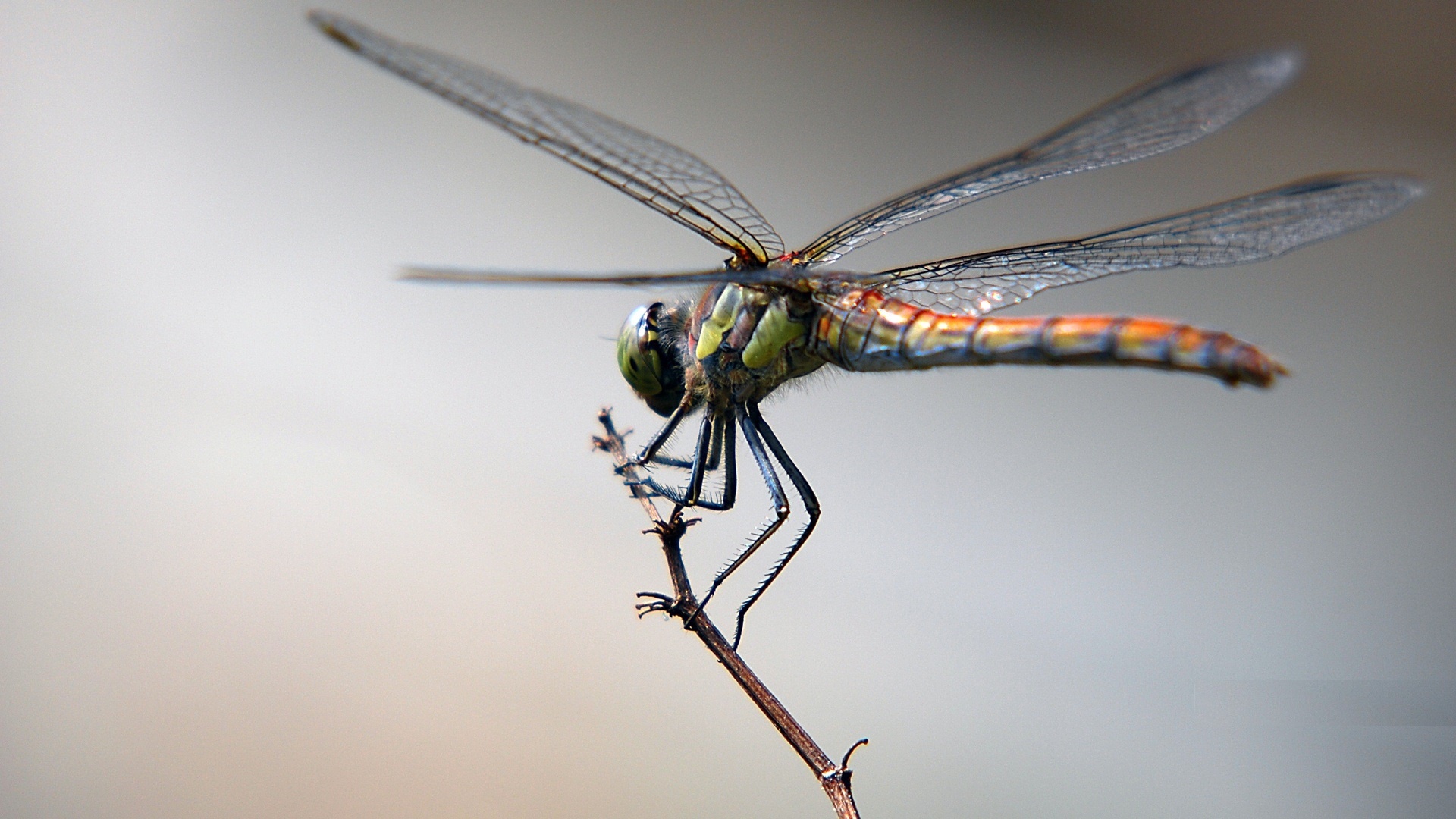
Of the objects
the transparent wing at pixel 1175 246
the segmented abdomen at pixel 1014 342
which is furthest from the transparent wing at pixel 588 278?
the transparent wing at pixel 1175 246

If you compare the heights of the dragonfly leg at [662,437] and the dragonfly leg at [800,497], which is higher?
the dragonfly leg at [662,437]

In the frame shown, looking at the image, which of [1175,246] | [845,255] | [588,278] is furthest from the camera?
[845,255]

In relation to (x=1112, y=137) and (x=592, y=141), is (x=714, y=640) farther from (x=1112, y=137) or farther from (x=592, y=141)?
(x=1112, y=137)

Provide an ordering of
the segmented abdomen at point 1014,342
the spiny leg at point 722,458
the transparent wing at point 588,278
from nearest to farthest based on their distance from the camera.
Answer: the transparent wing at point 588,278 < the segmented abdomen at point 1014,342 < the spiny leg at point 722,458

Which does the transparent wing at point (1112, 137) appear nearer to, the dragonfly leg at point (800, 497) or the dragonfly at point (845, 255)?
the dragonfly at point (845, 255)

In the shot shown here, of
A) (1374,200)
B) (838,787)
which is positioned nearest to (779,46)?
(1374,200)

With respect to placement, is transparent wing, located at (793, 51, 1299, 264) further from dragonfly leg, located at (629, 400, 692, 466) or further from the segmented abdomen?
dragonfly leg, located at (629, 400, 692, 466)

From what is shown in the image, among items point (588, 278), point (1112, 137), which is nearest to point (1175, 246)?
point (1112, 137)
